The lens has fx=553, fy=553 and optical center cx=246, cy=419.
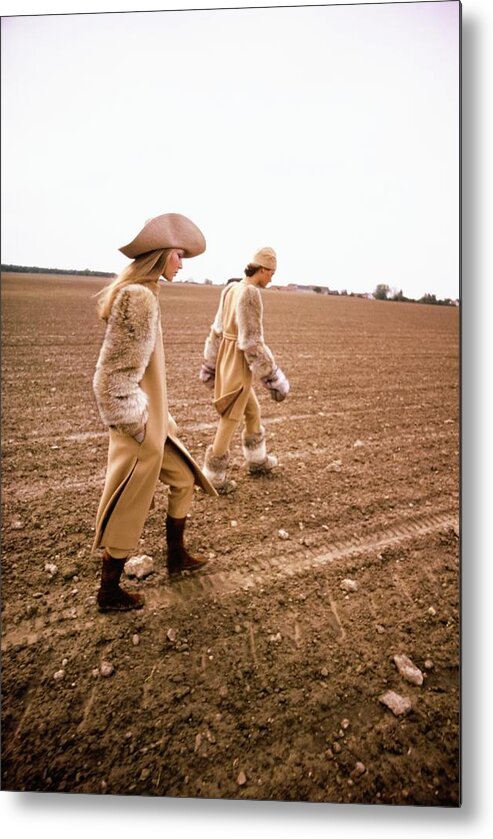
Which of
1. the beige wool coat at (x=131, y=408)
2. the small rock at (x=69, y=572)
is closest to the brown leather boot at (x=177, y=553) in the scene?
the beige wool coat at (x=131, y=408)

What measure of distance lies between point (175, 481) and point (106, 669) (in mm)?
710

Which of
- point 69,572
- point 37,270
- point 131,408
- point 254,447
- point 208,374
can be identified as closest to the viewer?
point 131,408

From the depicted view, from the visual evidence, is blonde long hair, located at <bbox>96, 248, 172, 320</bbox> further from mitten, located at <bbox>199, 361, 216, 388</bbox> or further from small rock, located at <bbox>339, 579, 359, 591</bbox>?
small rock, located at <bbox>339, 579, 359, 591</bbox>

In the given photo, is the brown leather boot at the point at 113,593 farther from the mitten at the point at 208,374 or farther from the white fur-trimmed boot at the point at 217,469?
the mitten at the point at 208,374

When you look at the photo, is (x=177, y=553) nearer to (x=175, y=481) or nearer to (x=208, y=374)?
(x=175, y=481)

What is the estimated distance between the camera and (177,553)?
2.34 metres

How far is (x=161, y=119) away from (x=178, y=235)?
787 mm

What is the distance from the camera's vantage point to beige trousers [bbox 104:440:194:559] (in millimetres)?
2098

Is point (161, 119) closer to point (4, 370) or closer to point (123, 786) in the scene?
point (4, 370)

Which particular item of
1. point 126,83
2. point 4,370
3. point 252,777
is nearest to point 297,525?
point 252,777

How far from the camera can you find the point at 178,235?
1.89 meters

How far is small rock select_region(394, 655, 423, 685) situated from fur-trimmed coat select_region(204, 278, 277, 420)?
4.44 feet

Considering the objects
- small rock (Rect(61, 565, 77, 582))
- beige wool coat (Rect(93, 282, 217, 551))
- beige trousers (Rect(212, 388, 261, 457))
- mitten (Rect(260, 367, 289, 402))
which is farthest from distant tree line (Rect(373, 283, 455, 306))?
small rock (Rect(61, 565, 77, 582))

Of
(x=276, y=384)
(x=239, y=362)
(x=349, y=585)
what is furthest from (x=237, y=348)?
(x=349, y=585)
